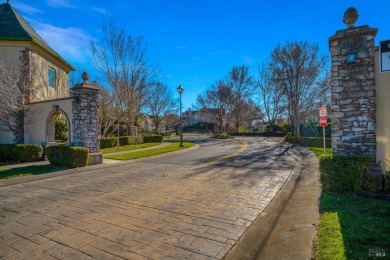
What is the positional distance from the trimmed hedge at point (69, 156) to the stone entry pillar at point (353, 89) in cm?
1037

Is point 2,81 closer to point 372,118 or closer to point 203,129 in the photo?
point 372,118

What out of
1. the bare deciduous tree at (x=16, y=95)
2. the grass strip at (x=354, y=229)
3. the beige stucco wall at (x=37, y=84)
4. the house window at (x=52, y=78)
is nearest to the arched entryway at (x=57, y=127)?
the beige stucco wall at (x=37, y=84)

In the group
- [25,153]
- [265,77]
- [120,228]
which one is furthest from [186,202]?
[265,77]

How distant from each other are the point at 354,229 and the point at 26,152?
593 inches

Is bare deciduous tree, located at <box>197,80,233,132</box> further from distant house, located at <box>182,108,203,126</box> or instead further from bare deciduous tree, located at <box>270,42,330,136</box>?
distant house, located at <box>182,108,203,126</box>

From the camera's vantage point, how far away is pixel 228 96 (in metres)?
44.9

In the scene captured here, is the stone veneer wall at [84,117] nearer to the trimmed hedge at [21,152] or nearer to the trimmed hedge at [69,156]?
the trimmed hedge at [69,156]

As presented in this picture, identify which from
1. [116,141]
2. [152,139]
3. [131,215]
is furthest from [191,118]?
[131,215]

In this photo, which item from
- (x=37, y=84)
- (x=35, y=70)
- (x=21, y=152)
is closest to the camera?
(x=21, y=152)

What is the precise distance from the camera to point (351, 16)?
624 cm

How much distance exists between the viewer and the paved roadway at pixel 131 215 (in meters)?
3.42

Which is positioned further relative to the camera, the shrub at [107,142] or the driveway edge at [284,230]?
the shrub at [107,142]

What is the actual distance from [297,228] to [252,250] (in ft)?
3.73

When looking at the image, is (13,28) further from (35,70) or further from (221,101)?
(221,101)
